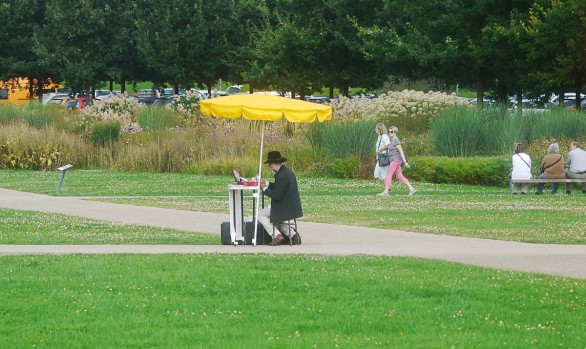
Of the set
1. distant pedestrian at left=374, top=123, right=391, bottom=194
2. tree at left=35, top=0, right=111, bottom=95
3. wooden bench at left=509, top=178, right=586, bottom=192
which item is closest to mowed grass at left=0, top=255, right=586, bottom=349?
wooden bench at left=509, top=178, right=586, bottom=192

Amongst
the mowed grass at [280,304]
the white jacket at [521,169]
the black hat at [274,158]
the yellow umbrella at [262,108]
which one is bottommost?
the mowed grass at [280,304]

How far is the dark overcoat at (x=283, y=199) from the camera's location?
49.3 ft

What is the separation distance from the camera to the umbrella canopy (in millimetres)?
14961

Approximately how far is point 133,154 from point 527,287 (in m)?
22.0

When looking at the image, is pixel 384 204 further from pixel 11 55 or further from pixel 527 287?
pixel 11 55

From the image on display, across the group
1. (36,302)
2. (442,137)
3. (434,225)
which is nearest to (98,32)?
(442,137)

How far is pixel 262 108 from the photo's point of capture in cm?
1495

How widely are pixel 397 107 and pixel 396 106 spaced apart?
0.17 ft

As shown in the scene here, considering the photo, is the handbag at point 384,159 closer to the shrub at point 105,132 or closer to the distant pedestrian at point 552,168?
the distant pedestrian at point 552,168

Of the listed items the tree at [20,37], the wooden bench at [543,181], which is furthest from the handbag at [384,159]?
the tree at [20,37]

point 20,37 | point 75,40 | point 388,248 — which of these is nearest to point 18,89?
point 20,37

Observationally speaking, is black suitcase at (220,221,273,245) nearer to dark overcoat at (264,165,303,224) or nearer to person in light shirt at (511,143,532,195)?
dark overcoat at (264,165,303,224)

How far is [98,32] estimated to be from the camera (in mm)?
59938

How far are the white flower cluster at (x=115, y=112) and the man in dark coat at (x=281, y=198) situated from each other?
18.5m
